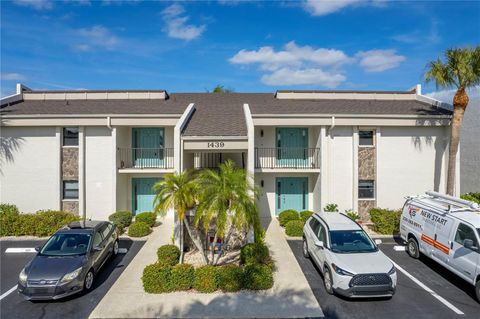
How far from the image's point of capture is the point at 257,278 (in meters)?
8.53

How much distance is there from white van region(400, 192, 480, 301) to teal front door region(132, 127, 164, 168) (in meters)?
12.8

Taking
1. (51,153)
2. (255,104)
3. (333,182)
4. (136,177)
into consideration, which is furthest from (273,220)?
(51,153)

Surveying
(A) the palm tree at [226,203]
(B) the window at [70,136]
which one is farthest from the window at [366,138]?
(B) the window at [70,136]

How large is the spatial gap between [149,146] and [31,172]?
627 centimetres

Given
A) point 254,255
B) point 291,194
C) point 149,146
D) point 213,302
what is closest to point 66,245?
point 213,302

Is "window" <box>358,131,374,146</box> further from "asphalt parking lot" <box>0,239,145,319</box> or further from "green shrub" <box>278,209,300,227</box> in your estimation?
"asphalt parking lot" <box>0,239,145,319</box>

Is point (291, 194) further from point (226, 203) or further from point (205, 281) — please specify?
point (205, 281)

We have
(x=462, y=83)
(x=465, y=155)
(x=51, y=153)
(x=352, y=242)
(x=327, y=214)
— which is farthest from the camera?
(x=465, y=155)

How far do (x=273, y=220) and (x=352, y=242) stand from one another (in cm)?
713

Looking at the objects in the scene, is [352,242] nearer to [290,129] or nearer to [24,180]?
[290,129]

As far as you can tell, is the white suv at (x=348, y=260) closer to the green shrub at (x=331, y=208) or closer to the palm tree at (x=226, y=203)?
the palm tree at (x=226, y=203)

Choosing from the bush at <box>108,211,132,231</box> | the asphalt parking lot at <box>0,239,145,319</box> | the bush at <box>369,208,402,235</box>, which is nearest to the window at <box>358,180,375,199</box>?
the bush at <box>369,208,402,235</box>

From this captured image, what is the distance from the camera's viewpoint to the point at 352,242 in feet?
29.7

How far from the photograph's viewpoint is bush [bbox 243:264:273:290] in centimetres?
855
